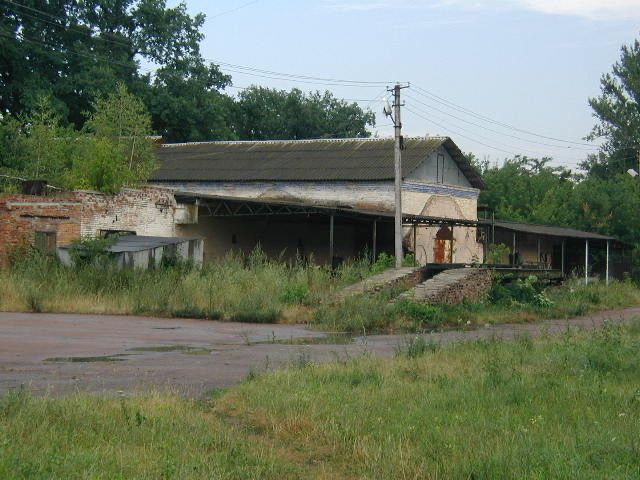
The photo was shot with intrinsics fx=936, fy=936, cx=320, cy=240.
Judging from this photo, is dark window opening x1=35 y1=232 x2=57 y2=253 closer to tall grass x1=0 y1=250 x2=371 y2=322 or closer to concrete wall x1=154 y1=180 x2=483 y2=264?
tall grass x1=0 y1=250 x2=371 y2=322

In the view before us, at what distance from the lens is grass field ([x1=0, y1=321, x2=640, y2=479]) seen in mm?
7215

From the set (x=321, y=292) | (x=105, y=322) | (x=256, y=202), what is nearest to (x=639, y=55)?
(x=256, y=202)

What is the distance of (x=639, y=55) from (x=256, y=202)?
51.5 meters

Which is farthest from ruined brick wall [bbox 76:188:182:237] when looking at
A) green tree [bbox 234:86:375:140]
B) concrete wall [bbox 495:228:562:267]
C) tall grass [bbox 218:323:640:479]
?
green tree [bbox 234:86:375:140]

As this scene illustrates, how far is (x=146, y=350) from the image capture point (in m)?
16.2

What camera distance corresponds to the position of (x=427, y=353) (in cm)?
1477

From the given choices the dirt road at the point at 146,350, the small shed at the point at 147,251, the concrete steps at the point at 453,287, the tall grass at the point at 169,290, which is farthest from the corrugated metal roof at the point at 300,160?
the dirt road at the point at 146,350

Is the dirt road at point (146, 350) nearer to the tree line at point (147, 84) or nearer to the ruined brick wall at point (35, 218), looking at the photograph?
the ruined brick wall at point (35, 218)

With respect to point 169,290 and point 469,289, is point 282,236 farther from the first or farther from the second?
point 169,290

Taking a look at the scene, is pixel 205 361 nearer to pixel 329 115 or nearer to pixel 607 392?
pixel 607 392

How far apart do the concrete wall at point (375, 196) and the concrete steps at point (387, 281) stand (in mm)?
10879

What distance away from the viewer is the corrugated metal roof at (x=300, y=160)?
4379 centimetres

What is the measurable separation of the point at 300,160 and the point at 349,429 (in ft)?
125

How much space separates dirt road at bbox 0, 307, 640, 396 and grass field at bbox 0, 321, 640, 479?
1548 mm
